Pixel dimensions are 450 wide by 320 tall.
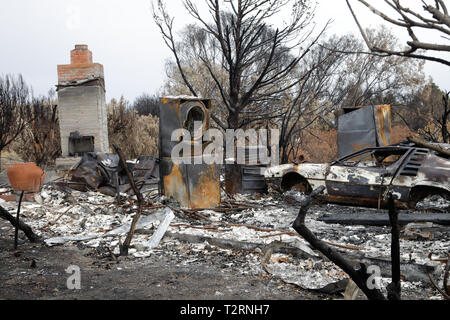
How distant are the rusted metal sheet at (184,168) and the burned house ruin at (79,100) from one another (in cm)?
562

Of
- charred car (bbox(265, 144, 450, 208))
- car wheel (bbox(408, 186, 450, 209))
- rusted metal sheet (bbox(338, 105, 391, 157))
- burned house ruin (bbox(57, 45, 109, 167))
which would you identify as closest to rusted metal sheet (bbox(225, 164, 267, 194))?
charred car (bbox(265, 144, 450, 208))

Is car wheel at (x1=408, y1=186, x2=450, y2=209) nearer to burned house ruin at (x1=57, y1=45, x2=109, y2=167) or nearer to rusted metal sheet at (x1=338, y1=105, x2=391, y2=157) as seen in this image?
rusted metal sheet at (x1=338, y1=105, x2=391, y2=157)

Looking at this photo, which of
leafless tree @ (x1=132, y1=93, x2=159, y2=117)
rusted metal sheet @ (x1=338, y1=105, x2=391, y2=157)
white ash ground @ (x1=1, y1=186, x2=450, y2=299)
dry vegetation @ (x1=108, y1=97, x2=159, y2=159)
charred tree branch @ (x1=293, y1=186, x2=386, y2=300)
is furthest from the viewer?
leafless tree @ (x1=132, y1=93, x2=159, y2=117)

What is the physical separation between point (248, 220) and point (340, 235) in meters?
1.82

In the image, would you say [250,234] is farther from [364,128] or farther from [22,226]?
[364,128]

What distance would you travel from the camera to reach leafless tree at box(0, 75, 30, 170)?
13.1 m

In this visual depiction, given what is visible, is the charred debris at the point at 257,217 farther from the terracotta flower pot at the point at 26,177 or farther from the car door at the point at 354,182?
the terracotta flower pot at the point at 26,177

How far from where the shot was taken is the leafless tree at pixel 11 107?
13.1 meters

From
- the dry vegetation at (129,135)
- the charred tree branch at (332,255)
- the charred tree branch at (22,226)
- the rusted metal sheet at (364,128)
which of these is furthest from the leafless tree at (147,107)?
the charred tree branch at (332,255)

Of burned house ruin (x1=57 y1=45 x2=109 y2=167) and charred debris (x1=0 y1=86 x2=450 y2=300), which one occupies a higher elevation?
burned house ruin (x1=57 y1=45 x2=109 y2=167)

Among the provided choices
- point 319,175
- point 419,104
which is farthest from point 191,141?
point 419,104

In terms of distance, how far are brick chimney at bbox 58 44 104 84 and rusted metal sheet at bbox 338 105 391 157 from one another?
25.4 feet
